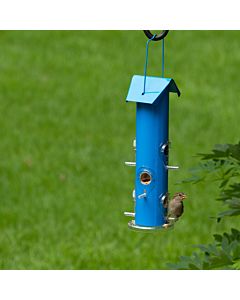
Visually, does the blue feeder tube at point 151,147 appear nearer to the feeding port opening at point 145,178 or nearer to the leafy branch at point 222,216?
the feeding port opening at point 145,178

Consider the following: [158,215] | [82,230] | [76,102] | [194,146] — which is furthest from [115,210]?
[158,215]

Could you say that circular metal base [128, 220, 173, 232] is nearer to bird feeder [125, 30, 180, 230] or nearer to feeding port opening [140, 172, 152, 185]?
bird feeder [125, 30, 180, 230]

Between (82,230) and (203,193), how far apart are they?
3.64 ft

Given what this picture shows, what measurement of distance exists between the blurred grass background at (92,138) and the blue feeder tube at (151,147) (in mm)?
861

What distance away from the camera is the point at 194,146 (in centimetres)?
780

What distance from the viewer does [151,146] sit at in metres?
3.22

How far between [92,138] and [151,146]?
482 cm

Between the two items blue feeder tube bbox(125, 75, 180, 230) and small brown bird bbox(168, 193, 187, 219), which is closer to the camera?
blue feeder tube bbox(125, 75, 180, 230)

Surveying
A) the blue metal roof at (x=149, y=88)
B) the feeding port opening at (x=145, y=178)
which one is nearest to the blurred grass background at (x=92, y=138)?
the feeding port opening at (x=145, y=178)

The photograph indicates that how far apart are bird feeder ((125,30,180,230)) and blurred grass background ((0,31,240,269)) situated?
860 millimetres

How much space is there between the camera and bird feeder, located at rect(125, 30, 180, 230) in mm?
3154

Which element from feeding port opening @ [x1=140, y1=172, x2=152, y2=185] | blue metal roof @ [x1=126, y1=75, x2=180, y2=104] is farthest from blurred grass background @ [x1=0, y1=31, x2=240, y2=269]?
blue metal roof @ [x1=126, y1=75, x2=180, y2=104]

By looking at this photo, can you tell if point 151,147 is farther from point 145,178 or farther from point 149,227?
point 149,227
